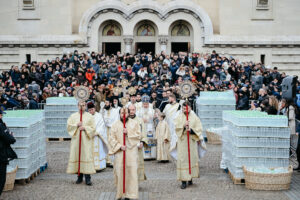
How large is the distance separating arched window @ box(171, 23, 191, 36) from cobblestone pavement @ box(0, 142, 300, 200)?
2175cm

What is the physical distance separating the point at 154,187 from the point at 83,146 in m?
2.07

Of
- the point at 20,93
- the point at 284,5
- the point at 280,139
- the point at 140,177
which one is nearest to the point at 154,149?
the point at 140,177

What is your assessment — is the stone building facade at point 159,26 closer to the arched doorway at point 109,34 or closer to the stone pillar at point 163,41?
the stone pillar at point 163,41

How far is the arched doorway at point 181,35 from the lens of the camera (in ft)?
111

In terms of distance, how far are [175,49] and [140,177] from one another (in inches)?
962

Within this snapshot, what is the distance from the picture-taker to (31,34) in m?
32.9

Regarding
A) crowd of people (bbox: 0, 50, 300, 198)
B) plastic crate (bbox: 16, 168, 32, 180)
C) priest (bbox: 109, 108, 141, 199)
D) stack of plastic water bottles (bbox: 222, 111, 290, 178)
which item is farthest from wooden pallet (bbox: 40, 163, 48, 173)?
stack of plastic water bottles (bbox: 222, 111, 290, 178)

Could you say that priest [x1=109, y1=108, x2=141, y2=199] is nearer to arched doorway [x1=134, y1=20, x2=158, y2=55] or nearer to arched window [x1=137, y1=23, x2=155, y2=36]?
arched doorway [x1=134, y1=20, x2=158, y2=55]

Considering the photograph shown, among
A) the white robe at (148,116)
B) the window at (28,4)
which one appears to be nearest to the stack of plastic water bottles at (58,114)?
the white robe at (148,116)

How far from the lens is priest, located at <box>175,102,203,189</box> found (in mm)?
10680

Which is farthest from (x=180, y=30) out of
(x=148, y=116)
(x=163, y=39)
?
(x=148, y=116)

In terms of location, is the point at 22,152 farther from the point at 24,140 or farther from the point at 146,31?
the point at 146,31

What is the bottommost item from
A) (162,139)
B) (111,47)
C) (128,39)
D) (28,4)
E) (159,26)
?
(162,139)

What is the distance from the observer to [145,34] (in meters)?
33.9
